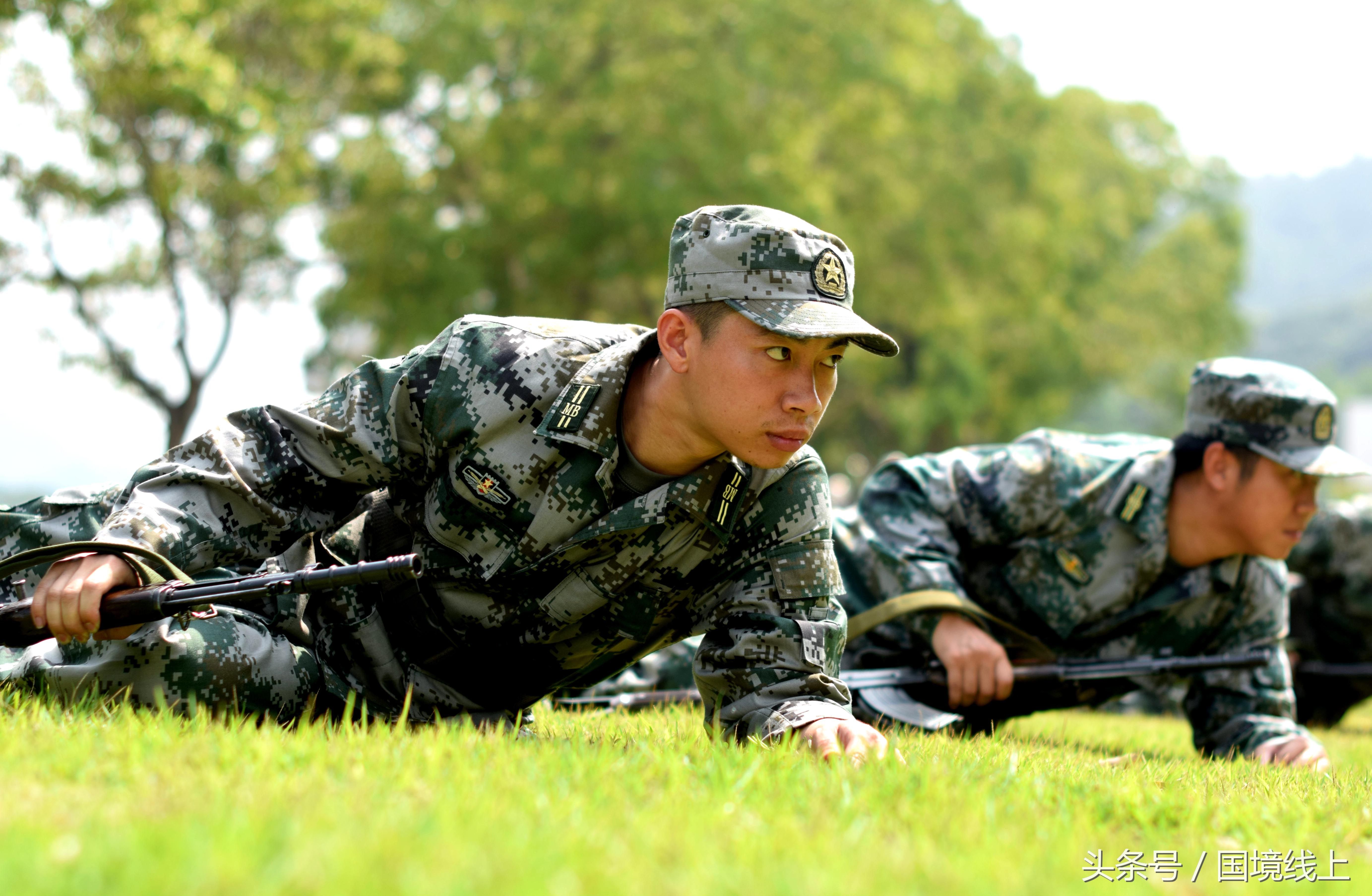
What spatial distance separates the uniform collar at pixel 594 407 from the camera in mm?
3619

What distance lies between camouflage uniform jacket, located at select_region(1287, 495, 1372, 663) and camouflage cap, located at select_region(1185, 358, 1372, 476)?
3.10 m

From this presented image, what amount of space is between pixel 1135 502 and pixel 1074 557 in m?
0.36

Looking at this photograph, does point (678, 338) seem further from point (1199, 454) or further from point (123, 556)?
point (1199, 454)

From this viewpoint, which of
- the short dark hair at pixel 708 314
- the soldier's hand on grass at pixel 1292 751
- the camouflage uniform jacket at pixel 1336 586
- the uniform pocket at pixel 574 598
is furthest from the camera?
the camouflage uniform jacket at pixel 1336 586

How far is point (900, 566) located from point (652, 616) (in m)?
1.87

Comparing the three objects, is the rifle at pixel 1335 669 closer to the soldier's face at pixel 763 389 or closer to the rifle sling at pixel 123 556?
the soldier's face at pixel 763 389

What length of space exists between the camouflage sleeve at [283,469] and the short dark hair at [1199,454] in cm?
346

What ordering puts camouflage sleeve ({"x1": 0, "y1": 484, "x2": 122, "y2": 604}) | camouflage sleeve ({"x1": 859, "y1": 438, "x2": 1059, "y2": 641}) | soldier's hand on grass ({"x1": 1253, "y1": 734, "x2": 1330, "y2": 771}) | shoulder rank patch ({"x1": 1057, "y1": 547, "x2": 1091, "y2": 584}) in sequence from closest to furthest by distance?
camouflage sleeve ({"x1": 0, "y1": 484, "x2": 122, "y2": 604})
soldier's hand on grass ({"x1": 1253, "y1": 734, "x2": 1330, "y2": 771})
camouflage sleeve ({"x1": 859, "y1": 438, "x2": 1059, "y2": 641})
shoulder rank patch ({"x1": 1057, "y1": 547, "x2": 1091, "y2": 584})

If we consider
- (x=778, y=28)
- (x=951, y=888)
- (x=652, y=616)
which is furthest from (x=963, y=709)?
(x=778, y=28)

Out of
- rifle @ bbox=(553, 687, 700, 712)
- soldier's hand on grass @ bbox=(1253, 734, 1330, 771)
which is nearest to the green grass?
soldier's hand on grass @ bbox=(1253, 734, 1330, 771)

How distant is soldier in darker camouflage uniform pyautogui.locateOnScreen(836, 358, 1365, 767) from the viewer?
5.36 m

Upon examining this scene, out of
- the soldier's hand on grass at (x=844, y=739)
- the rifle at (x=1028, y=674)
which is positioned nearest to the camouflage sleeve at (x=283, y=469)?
the soldier's hand on grass at (x=844, y=739)

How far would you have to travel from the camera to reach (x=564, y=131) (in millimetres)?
18031

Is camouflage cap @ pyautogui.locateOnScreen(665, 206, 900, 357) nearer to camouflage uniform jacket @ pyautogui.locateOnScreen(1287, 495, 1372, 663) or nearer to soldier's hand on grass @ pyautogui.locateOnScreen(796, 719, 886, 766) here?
soldier's hand on grass @ pyautogui.locateOnScreen(796, 719, 886, 766)
